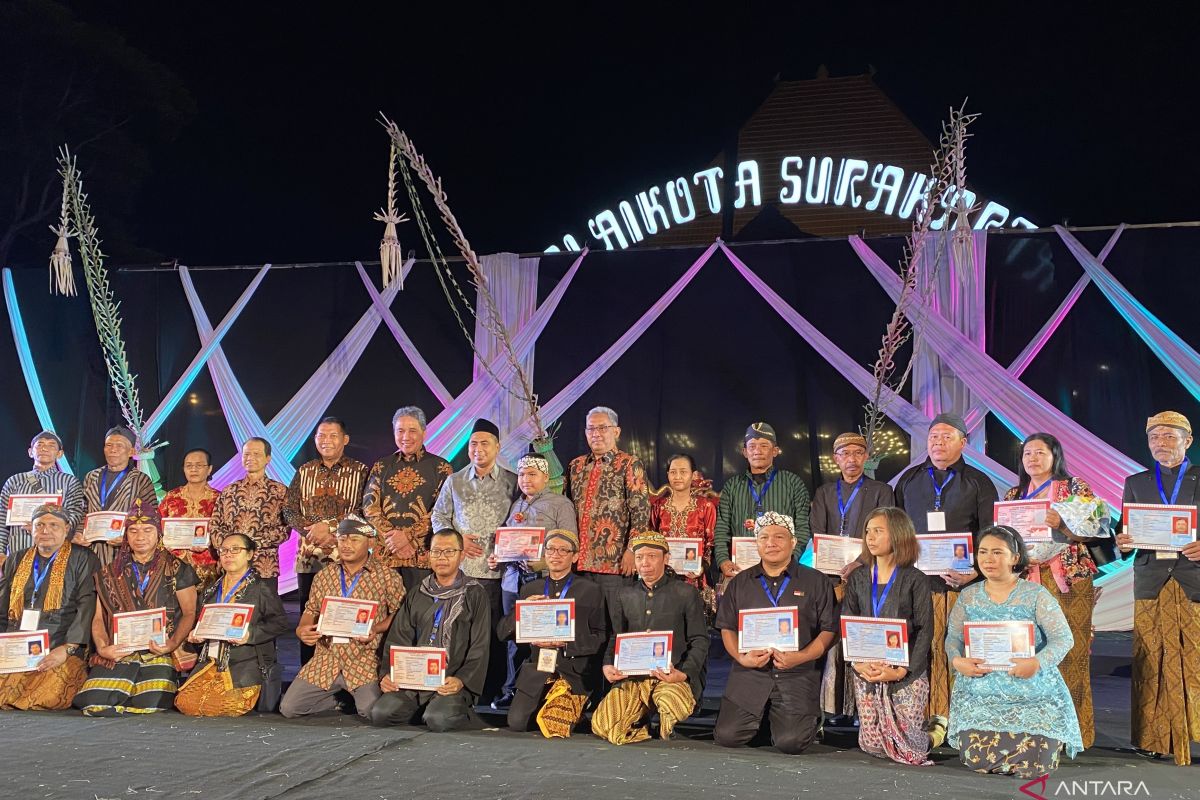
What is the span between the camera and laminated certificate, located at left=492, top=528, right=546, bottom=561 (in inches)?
211

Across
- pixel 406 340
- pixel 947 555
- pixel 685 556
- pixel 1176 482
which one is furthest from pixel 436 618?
pixel 406 340

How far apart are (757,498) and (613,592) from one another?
0.88m

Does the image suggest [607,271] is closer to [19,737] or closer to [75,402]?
→ [75,402]

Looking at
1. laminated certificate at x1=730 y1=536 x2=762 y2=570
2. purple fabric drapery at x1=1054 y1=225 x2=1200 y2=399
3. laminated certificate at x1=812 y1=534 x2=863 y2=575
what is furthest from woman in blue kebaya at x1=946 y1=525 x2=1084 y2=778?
purple fabric drapery at x1=1054 y1=225 x2=1200 y2=399

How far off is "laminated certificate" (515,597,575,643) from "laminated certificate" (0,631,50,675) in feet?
7.88

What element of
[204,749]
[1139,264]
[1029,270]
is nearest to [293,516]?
[204,749]

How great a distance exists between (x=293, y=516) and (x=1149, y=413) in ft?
18.0

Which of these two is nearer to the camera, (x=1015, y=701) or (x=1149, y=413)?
(x=1015, y=701)

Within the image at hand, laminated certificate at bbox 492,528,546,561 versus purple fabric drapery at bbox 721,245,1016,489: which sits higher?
purple fabric drapery at bbox 721,245,1016,489

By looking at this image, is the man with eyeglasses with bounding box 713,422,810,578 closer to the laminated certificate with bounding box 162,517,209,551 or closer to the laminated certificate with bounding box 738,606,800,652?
the laminated certificate with bounding box 738,606,800,652

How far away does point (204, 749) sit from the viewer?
14.5 ft

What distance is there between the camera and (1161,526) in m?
4.57

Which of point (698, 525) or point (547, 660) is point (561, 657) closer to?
point (547, 660)

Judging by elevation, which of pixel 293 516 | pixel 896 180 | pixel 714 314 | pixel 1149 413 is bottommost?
pixel 293 516
